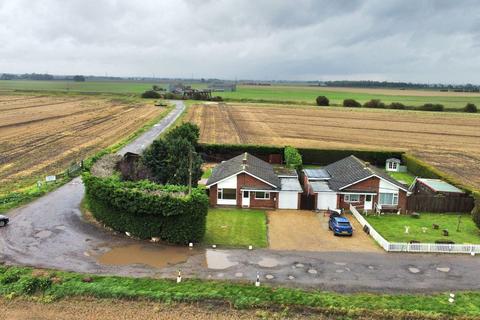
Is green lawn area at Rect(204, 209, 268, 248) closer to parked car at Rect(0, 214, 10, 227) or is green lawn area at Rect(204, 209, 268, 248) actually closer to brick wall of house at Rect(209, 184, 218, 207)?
brick wall of house at Rect(209, 184, 218, 207)

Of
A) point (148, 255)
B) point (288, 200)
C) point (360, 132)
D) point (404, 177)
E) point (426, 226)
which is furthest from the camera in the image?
point (360, 132)

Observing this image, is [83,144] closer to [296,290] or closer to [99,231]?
[99,231]

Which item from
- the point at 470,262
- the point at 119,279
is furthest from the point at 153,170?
the point at 470,262

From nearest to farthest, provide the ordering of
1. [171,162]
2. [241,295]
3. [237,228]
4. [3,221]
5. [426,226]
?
[241,295] < [3,221] < [237,228] < [426,226] < [171,162]

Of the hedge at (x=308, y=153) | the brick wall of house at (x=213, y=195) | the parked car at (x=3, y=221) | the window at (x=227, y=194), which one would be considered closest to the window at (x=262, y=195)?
the window at (x=227, y=194)

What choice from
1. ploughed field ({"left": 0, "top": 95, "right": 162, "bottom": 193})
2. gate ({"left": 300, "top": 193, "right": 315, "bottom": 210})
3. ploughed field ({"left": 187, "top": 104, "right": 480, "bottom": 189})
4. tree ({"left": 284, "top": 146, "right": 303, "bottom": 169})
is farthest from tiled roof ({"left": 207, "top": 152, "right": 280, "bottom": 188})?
ploughed field ({"left": 187, "top": 104, "right": 480, "bottom": 189})

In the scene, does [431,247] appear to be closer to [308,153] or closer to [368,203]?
[368,203]

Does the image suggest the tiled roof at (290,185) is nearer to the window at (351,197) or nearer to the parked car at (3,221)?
the window at (351,197)

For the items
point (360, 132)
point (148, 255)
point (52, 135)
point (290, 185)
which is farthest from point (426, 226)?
point (52, 135)
